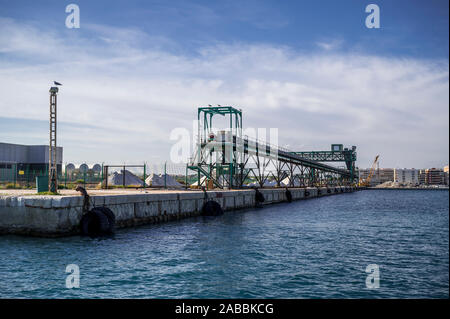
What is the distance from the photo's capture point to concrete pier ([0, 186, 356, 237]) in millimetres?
19297

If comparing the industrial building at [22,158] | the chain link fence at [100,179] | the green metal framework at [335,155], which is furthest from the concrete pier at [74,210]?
the green metal framework at [335,155]

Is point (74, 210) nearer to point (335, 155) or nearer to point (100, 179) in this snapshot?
point (100, 179)

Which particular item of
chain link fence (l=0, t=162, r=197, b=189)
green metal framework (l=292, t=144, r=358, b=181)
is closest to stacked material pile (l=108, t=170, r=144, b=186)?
chain link fence (l=0, t=162, r=197, b=189)

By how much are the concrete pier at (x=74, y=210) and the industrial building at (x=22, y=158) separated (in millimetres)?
44866

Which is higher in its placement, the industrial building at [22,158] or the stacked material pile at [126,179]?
the industrial building at [22,158]

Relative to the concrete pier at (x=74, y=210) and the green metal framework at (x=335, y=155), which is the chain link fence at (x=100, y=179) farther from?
the green metal framework at (x=335, y=155)

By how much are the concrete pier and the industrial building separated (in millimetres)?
44866

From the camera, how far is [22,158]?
231 feet

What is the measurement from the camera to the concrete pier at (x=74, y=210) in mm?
19297

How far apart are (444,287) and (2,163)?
6976cm

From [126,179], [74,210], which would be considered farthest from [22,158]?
[74,210]

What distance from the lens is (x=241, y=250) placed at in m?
17.4

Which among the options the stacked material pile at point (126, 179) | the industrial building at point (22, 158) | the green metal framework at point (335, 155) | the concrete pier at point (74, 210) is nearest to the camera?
the concrete pier at point (74, 210)
